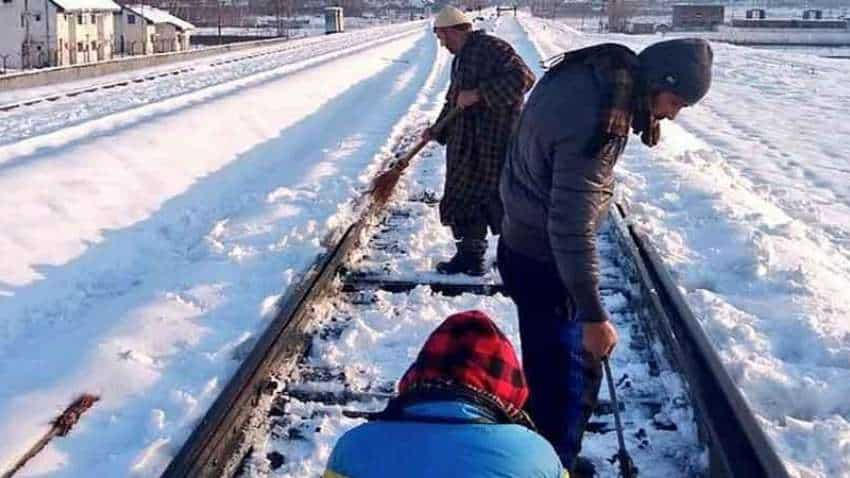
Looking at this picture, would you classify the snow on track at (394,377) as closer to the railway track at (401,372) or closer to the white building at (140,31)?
the railway track at (401,372)

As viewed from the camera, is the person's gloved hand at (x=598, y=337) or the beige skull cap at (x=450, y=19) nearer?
the person's gloved hand at (x=598, y=337)

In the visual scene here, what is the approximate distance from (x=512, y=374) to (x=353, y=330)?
3.82 m

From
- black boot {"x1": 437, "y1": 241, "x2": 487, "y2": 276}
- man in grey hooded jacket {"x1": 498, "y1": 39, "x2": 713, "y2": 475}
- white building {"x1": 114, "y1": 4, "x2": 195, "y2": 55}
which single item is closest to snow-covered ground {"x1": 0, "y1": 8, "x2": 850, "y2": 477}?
black boot {"x1": 437, "y1": 241, "x2": 487, "y2": 276}

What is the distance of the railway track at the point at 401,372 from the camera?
→ 15.1 ft

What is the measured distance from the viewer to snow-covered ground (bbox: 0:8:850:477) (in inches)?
207

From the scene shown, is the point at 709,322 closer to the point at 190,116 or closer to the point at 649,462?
the point at 649,462

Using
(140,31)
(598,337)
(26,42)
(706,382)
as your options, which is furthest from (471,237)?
(140,31)

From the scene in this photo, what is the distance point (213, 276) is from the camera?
25.3ft

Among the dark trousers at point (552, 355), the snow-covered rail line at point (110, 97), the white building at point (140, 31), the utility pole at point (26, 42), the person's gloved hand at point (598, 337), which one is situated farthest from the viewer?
the white building at point (140, 31)

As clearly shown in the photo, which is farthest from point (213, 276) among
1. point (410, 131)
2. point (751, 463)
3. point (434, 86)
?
point (434, 86)

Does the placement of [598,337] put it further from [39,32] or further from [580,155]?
[39,32]

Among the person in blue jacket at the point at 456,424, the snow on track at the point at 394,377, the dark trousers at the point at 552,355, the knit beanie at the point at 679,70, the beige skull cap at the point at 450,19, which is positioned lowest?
the snow on track at the point at 394,377

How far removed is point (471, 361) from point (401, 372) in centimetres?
322

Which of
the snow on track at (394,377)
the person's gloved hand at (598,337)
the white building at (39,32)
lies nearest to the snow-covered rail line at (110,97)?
the snow on track at (394,377)
